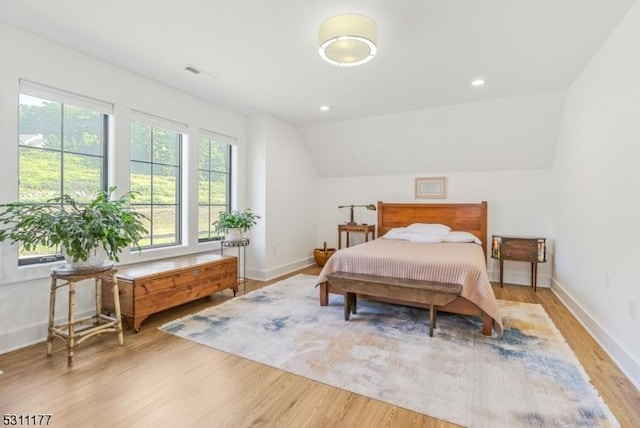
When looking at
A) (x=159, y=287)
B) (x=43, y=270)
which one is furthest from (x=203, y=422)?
(x=43, y=270)

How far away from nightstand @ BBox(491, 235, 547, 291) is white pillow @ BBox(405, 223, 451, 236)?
0.71 m

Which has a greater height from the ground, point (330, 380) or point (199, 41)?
point (199, 41)

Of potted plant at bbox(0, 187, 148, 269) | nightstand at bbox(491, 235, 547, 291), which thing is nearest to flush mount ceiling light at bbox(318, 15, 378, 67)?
potted plant at bbox(0, 187, 148, 269)

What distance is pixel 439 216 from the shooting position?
16.3 feet

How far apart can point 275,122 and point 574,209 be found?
4.07 meters

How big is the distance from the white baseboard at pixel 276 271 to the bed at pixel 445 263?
59.0 inches

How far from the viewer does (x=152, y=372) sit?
2.13 metres

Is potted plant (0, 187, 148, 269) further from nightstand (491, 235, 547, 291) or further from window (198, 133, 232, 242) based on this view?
nightstand (491, 235, 547, 291)

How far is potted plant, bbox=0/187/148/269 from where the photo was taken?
85.8 inches

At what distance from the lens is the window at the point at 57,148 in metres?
2.62

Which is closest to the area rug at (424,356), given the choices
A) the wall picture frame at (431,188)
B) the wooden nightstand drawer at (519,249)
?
the wooden nightstand drawer at (519,249)

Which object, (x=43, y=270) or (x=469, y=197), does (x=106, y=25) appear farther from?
(x=469, y=197)

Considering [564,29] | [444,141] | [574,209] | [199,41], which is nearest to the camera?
[564,29]

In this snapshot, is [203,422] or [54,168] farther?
[54,168]
